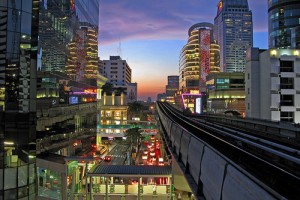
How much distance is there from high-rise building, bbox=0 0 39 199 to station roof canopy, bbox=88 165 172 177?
4.57m

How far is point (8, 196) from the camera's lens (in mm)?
18234

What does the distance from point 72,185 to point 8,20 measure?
41.6 ft

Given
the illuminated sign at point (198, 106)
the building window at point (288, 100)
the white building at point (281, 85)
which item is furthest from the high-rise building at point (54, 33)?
the illuminated sign at point (198, 106)

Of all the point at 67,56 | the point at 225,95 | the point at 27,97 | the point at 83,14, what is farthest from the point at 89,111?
the point at 225,95

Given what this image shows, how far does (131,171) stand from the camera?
903 inches

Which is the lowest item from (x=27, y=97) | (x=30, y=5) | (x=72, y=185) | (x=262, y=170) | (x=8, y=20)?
(x=72, y=185)

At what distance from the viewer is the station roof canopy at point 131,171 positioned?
2208cm

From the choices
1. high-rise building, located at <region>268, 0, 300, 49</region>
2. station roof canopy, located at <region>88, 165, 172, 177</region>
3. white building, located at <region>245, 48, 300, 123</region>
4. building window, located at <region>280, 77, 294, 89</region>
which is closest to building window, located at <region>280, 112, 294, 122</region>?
white building, located at <region>245, 48, 300, 123</region>

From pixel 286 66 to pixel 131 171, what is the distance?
4376cm

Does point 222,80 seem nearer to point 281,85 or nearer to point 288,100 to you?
point 288,100

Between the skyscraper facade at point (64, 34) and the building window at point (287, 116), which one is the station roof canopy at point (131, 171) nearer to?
the skyscraper facade at point (64, 34)

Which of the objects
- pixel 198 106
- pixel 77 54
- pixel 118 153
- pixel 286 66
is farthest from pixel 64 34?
pixel 198 106

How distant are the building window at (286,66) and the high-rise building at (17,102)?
47147 millimetres

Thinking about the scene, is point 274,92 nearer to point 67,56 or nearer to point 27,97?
point 67,56
